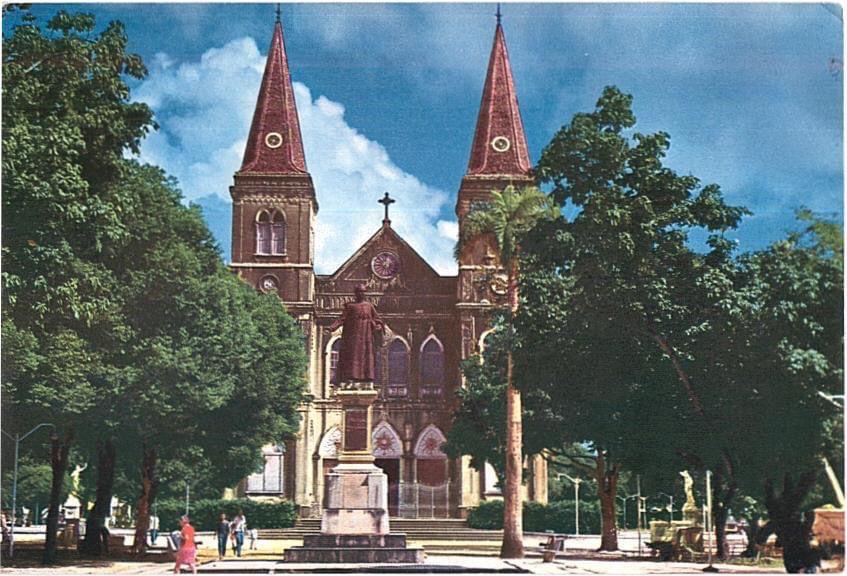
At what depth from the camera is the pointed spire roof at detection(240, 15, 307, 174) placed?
1783 centimetres

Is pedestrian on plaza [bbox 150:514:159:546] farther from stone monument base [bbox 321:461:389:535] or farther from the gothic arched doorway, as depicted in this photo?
the gothic arched doorway

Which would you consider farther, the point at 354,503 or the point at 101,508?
the point at 354,503

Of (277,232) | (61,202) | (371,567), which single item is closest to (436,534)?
(371,567)

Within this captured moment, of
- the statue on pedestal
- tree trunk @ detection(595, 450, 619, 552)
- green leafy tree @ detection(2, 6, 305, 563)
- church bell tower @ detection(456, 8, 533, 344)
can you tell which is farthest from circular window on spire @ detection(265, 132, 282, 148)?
the statue on pedestal

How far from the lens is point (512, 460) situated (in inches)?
714

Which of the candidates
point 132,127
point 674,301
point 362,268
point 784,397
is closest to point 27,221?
point 132,127

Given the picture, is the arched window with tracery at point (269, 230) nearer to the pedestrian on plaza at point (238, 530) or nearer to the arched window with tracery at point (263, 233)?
the arched window with tracery at point (263, 233)

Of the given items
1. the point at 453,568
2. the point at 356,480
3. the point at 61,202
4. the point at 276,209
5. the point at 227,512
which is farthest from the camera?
the point at 276,209

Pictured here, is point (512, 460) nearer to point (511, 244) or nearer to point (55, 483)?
point (511, 244)

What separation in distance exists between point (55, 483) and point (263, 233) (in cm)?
361

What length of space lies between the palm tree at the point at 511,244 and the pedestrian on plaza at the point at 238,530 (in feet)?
9.20

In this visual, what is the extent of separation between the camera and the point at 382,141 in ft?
58.8

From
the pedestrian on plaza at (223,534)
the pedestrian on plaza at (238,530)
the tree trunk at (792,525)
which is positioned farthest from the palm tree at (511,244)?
the pedestrian on plaza at (223,534)

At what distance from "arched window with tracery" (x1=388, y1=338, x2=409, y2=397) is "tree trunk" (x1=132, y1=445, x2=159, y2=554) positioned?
2.76 metres
